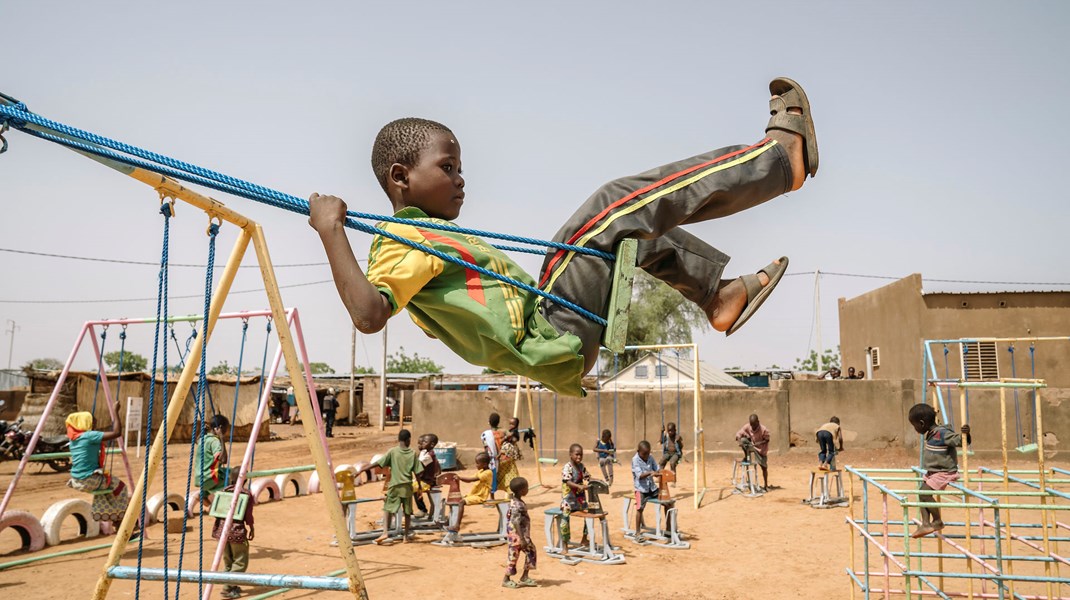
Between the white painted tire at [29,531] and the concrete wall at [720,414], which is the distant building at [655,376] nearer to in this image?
the concrete wall at [720,414]

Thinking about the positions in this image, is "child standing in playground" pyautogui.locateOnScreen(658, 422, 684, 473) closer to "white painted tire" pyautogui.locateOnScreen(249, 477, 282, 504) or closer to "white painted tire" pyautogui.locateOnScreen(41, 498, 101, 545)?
"white painted tire" pyautogui.locateOnScreen(249, 477, 282, 504)

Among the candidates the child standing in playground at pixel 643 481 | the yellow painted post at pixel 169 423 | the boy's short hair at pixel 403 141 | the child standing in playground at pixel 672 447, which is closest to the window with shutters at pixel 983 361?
the child standing in playground at pixel 672 447

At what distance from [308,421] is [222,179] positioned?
1544mm

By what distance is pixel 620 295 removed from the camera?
2.93 metres

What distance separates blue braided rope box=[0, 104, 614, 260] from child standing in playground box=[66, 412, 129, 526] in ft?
25.0

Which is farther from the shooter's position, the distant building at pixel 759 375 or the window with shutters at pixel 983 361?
the distant building at pixel 759 375

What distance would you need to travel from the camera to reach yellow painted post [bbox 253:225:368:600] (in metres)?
3.67

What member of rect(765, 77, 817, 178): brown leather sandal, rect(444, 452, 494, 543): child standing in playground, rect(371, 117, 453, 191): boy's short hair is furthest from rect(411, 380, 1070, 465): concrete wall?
rect(371, 117, 453, 191): boy's short hair

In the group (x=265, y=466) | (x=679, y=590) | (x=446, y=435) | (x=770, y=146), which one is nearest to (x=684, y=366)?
(x=446, y=435)

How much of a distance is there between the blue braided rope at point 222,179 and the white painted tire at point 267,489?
38.1ft

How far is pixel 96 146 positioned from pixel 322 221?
72 centimetres

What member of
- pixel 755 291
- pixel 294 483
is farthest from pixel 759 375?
pixel 755 291

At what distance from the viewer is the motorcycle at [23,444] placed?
17.1 meters

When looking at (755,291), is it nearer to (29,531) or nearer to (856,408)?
(29,531)
